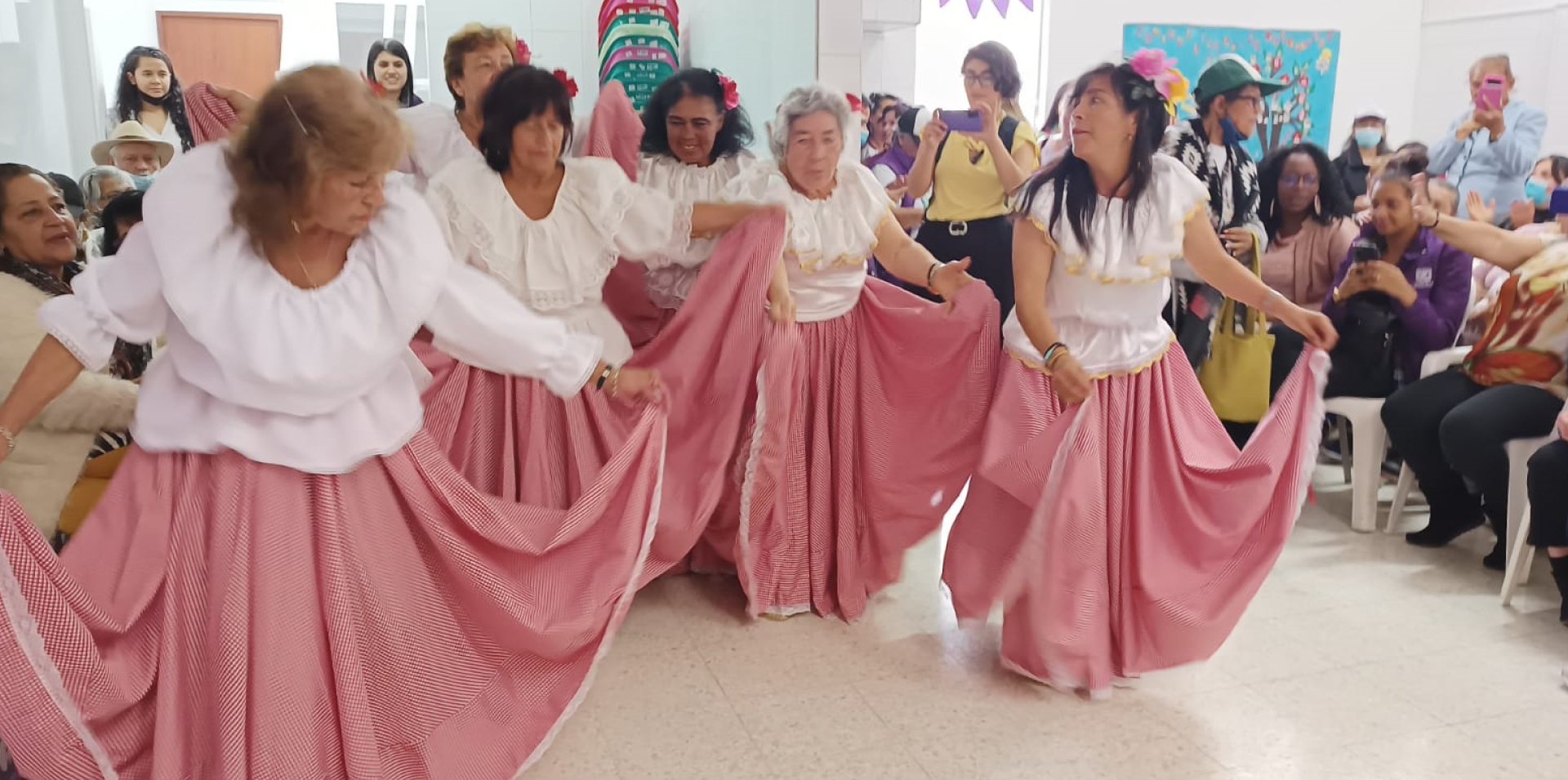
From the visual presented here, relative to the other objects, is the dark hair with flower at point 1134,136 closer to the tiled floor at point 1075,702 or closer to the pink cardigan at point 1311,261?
the tiled floor at point 1075,702

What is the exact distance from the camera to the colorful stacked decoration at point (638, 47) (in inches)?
179

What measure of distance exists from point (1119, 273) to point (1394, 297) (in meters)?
1.92

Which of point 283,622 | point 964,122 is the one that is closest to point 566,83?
point 283,622

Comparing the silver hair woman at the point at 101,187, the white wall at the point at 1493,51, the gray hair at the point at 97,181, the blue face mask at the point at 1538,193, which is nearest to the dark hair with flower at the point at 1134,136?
the silver hair woman at the point at 101,187

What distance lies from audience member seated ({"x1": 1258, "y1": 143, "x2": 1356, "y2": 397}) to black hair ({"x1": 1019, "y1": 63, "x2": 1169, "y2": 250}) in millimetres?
1979

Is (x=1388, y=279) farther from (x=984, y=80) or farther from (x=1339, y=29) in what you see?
(x=1339, y=29)

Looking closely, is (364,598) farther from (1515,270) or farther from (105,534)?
(1515,270)

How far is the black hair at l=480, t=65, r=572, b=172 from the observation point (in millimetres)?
2617

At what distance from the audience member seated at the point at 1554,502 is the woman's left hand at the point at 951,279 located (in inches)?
66.4

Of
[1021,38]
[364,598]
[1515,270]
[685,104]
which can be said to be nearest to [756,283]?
[685,104]

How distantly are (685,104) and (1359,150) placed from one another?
4817 mm

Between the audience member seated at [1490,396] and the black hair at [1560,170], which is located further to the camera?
the black hair at [1560,170]

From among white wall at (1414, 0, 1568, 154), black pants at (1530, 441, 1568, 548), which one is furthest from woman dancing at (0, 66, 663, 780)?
white wall at (1414, 0, 1568, 154)

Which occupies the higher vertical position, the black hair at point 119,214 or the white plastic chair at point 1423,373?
the black hair at point 119,214
